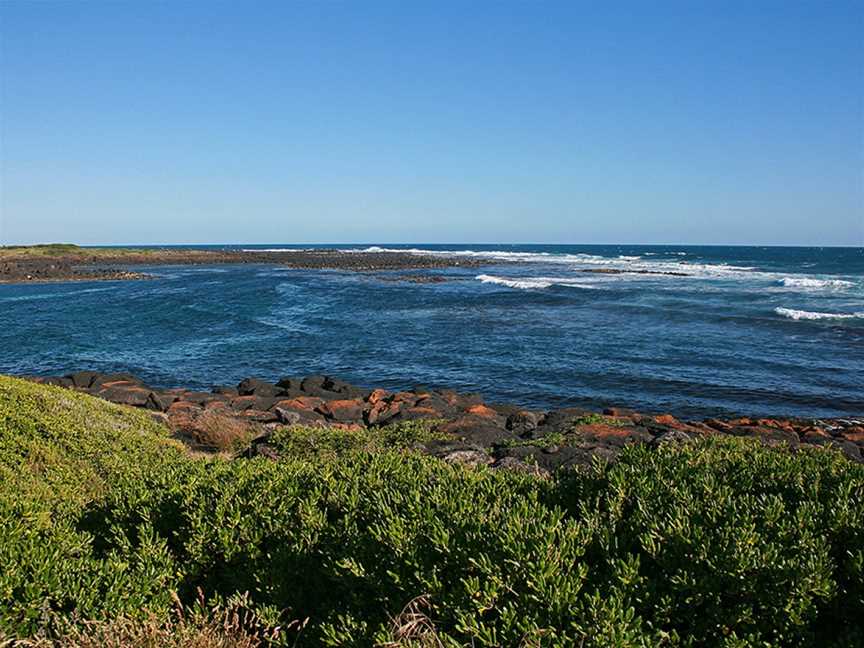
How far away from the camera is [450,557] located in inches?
166

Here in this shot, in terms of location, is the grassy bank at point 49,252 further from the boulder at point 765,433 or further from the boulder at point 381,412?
the boulder at point 765,433

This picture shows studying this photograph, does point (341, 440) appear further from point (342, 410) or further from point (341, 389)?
point (341, 389)

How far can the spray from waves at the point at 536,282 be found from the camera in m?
62.1

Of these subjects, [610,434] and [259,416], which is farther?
[259,416]

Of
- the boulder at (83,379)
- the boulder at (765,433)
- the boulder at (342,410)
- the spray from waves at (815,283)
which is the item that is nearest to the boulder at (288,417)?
the boulder at (342,410)

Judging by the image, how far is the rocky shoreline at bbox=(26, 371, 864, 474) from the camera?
13204 mm

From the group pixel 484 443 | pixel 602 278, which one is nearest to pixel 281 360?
pixel 484 443

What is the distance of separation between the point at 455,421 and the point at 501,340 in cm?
1699

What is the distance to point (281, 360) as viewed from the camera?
1126 inches

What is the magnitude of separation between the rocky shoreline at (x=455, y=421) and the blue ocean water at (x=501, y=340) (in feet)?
9.05

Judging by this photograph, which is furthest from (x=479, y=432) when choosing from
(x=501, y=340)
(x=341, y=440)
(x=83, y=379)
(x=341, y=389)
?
(x=501, y=340)

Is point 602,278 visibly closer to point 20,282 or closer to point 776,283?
point 776,283

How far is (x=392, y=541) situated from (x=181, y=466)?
3.32 meters

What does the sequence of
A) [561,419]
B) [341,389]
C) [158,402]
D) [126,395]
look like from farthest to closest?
1. [341,389]
2. [126,395]
3. [158,402]
4. [561,419]
